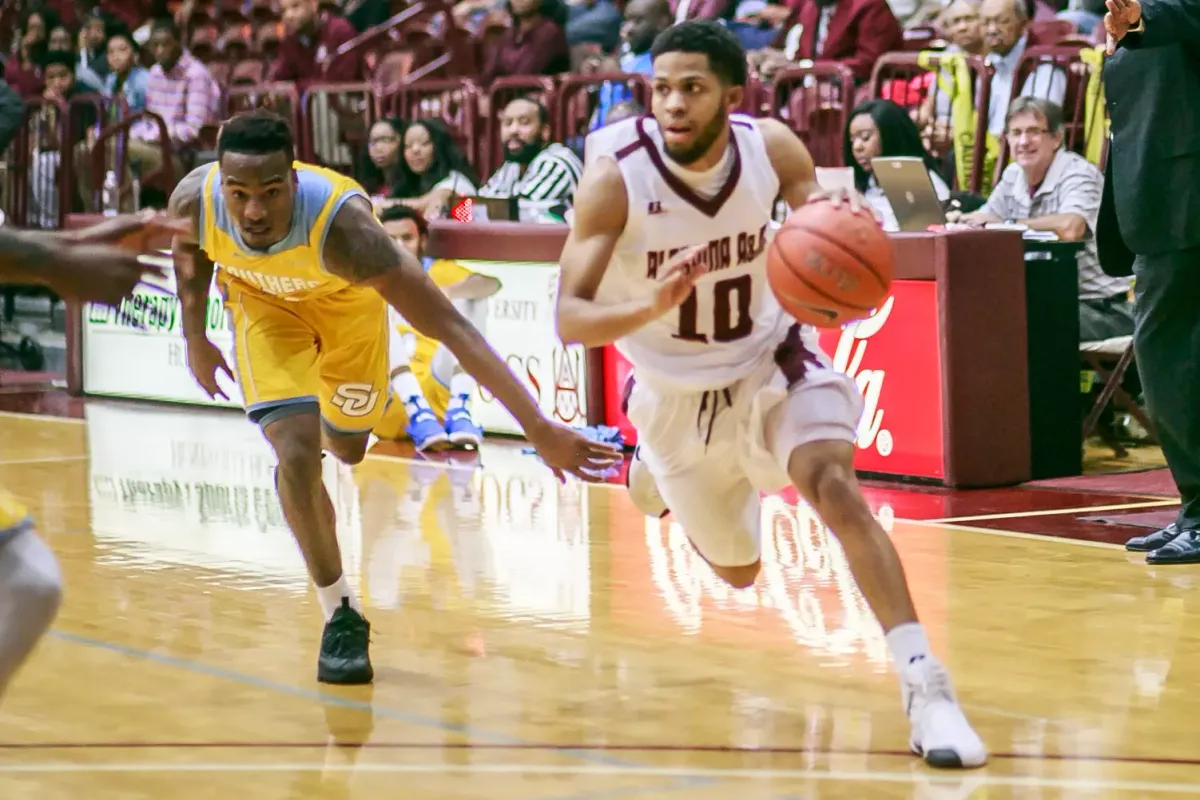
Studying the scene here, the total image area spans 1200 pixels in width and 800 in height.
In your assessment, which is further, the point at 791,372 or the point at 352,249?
the point at 352,249

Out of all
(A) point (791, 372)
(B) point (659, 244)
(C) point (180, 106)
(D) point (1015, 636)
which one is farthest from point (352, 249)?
(C) point (180, 106)

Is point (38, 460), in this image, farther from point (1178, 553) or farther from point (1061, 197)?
point (1178, 553)

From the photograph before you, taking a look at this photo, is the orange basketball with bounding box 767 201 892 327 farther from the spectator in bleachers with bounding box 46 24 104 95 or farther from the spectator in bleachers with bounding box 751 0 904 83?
the spectator in bleachers with bounding box 46 24 104 95

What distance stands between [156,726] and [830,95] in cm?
792

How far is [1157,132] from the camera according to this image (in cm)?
753

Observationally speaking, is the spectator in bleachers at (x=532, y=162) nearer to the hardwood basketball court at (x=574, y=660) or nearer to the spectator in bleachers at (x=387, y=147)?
the spectator in bleachers at (x=387, y=147)

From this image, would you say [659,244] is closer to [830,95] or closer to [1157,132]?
[1157,132]

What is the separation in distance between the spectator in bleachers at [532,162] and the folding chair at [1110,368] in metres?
3.47

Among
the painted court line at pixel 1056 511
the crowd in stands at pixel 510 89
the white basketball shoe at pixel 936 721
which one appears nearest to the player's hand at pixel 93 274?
the white basketball shoe at pixel 936 721

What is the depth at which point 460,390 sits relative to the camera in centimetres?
1153

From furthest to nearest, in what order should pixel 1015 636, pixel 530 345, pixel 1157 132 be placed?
pixel 530 345
pixel 1157 132
pixel 1015 636

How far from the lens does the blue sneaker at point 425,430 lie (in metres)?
11.1

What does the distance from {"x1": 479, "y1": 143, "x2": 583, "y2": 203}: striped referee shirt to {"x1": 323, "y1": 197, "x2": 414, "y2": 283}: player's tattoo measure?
6392mm

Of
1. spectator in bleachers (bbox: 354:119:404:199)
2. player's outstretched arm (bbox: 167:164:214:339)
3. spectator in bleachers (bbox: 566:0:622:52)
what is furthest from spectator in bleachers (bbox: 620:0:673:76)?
player's outstretched arm (bbox: 167:164:214:339)
